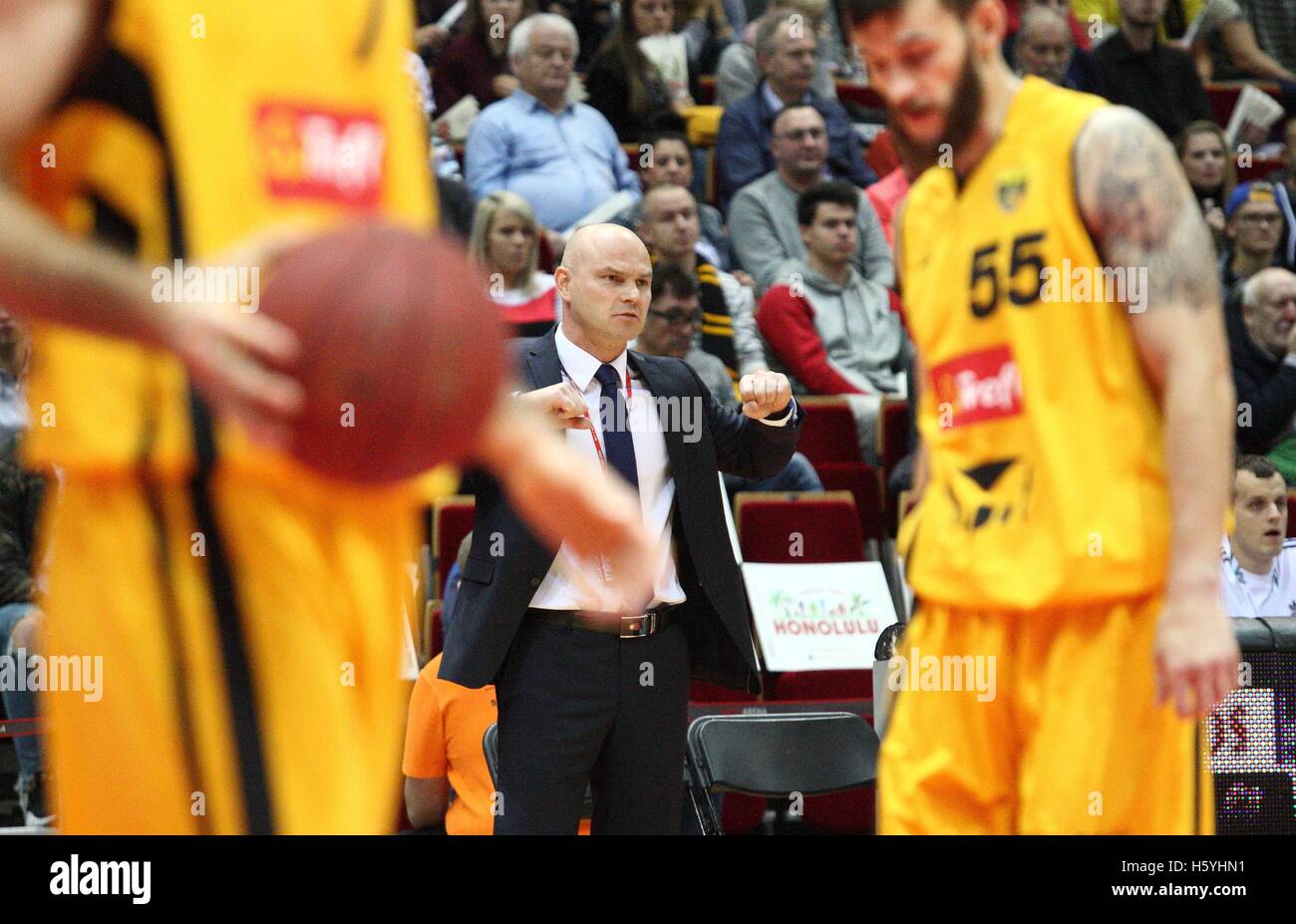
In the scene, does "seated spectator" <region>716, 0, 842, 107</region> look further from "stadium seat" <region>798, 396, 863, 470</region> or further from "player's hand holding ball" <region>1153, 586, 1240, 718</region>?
"player's hand holding ball" <region>1153, 586, 1240, 718</region>

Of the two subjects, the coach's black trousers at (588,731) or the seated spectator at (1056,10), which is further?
the seated spectator at (1056,10)

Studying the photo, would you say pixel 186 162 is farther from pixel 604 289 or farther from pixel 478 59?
pixel 478 59

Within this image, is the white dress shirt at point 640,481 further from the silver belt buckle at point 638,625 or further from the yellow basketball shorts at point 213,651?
the yellow basketball shorts at point 213,651

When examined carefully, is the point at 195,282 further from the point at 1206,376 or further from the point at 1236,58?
the point at 1236,58

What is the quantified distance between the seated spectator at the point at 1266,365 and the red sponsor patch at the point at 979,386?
134 inches

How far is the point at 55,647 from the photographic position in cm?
166

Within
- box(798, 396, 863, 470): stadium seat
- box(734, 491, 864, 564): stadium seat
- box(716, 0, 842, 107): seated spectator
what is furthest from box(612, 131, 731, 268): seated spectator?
box(734, 491, 864, 564): stadium seat

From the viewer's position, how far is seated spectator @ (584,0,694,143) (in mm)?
7652

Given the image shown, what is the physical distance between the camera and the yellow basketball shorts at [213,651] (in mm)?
1629

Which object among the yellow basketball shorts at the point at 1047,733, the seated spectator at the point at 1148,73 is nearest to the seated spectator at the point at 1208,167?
the seated spectator at the point at 1148,73

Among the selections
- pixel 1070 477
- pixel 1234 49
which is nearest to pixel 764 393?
pixel 1070 477

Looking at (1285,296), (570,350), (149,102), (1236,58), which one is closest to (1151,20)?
(1236,58)

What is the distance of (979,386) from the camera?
2.64 meters
